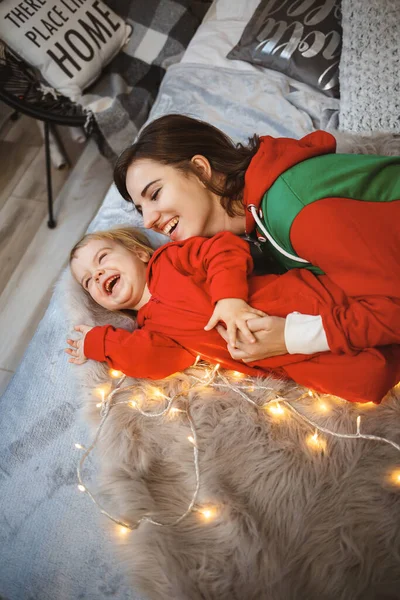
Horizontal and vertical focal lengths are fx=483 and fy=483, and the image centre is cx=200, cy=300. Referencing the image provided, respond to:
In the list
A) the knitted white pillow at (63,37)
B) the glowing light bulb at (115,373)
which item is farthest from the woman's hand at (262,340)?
the knitted white pillow at (63,37)

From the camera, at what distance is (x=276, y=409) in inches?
41.9

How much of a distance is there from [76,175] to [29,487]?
1585 millimetres

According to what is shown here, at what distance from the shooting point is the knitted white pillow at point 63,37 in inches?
72.9

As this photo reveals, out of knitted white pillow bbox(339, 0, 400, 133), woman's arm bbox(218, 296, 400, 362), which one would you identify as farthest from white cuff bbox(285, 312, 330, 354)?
knitted white pillow bbox(339, 0, 400, 133)

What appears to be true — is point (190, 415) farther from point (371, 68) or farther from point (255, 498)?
point (371, 68)

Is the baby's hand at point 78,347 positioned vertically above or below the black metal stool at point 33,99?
below

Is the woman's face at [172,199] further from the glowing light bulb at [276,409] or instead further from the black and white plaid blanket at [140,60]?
the black and white plaid blanket at [140,60]

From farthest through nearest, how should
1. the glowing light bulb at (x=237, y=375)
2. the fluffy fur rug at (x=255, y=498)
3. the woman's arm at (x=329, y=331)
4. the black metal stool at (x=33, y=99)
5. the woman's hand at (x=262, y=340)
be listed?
the black metal stool at (x=33, y=99) → the glowing light bulb at (x=237, y=375) → the woman's hand at (x=262, y=340) → the woman's arm at (x=329, y=331) → the fluffy fur rug at (x=255, y=498)

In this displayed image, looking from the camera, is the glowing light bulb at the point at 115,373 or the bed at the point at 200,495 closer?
the bed at the point at 200,495

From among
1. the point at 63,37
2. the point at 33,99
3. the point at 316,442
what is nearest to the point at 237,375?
the point at 316,442

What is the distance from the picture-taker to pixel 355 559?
847 mm

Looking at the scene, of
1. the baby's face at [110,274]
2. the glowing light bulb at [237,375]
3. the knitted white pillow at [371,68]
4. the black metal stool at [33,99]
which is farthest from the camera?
the black metal stool at [33,99]

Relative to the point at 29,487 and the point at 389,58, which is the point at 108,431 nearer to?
the point at 29,487

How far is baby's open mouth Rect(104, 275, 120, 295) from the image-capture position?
128cm
